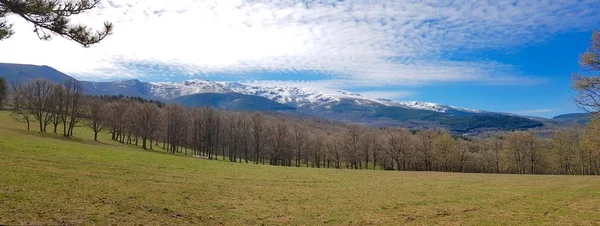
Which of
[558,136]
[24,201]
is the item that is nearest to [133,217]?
[24,201]

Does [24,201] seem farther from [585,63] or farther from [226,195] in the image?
[585,63]

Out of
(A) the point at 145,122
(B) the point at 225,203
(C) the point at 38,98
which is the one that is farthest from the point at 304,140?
(B) the point at 225,203

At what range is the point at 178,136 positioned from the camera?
4242 inches

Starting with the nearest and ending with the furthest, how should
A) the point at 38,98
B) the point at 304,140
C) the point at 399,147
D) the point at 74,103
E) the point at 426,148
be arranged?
the point at 74,103 < the point at 38,98 < the point at 426,148 < the point at 399,147 < the point at 304,140

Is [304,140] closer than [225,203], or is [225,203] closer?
[225,203]

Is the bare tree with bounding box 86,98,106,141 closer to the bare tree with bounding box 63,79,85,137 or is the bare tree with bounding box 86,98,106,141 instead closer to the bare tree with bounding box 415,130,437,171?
the bare tree with bounding box 63,79,85,137

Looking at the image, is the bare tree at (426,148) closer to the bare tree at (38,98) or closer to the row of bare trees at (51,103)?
the row of bare trees at (51,103)

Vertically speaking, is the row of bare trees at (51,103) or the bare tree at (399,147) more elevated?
the row of bare trees at (51,103)

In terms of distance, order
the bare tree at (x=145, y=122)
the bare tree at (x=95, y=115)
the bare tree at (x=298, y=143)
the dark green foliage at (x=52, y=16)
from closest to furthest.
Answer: the dark green foliage at (x=52, y=16)
the bare tree at (x=95, y=115)
the bare tree at (x=145, y=122)
the bare tree at (x=298, y=143)

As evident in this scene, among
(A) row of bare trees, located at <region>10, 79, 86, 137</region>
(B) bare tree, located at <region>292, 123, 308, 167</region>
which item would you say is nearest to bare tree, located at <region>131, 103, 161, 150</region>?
(A) row of bare trees, located at <region>10, 79, 86, 137</region>

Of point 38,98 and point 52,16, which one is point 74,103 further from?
point 52,16

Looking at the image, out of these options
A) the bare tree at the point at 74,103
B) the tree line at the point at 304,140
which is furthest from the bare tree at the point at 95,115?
the bare tree at the point at 74,103

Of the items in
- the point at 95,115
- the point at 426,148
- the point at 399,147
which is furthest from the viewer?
the point at 399,147

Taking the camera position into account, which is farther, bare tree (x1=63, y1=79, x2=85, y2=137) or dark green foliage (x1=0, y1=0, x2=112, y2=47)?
bare tree (x1=63, y1=79, x2=85, y2=137)
